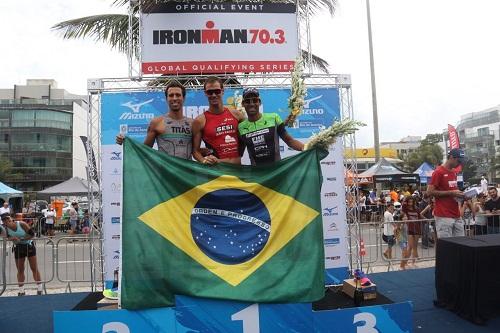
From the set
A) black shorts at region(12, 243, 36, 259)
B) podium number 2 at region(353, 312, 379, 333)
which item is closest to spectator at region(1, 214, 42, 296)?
black shorts at region(12, 243, 36, 259)

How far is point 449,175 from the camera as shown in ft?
19.9

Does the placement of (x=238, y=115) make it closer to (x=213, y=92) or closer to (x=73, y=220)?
(x=213, y=92)

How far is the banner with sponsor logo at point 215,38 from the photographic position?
6570 millimetres

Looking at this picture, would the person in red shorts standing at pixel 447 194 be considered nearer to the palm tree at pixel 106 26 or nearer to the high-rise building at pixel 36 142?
the palm tree at pixel 106 26

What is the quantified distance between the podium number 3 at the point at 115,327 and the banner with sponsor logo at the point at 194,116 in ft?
9.17

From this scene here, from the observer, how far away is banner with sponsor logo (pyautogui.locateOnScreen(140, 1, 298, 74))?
6.57 metres

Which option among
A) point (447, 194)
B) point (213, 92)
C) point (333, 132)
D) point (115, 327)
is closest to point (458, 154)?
point (447, 194)

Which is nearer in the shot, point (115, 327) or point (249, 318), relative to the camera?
point (115, 327)

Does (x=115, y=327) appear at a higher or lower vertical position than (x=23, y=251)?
lower

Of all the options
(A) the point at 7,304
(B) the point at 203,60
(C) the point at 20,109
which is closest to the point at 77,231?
(A) the point at 7,304

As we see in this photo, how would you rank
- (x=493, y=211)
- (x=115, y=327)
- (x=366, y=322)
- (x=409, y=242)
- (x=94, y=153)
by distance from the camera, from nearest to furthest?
(x=115, y=327) → (x=366, y=322) → (x=94, y=153) → (x=409, y=242) → (x=493, y=211)

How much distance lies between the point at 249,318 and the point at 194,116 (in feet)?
12.1

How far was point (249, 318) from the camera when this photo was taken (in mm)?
3635

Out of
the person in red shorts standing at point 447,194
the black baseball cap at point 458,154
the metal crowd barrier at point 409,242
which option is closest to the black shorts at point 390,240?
the metal crowd barrier at point 409,242
